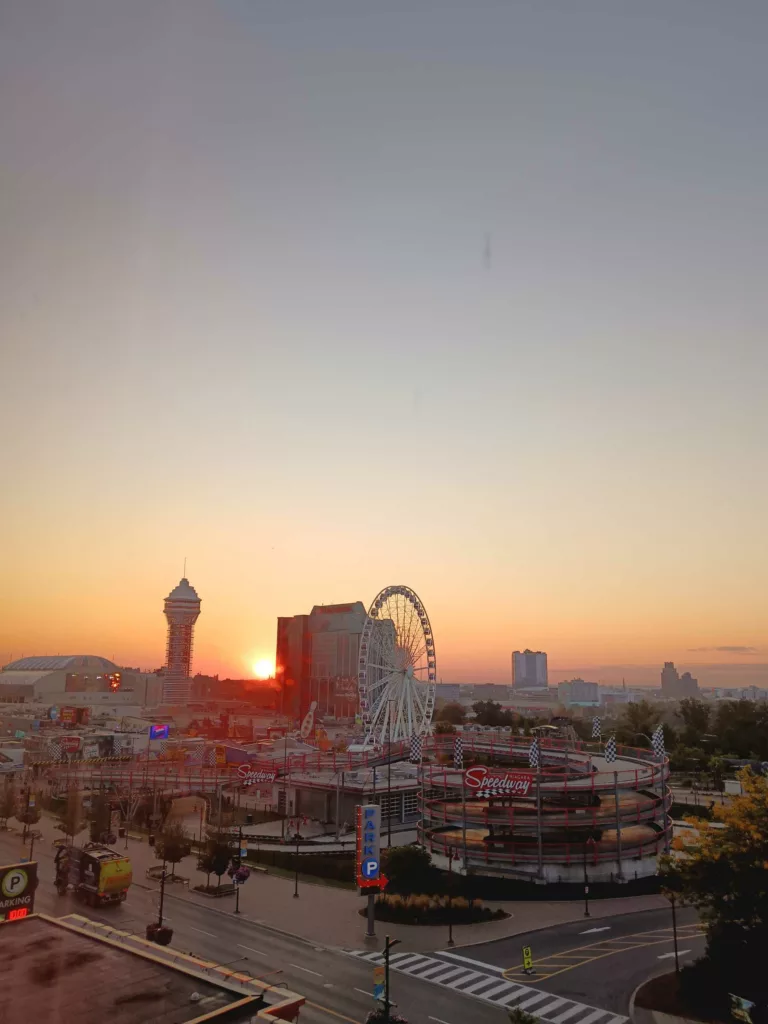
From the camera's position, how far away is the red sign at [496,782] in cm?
6103

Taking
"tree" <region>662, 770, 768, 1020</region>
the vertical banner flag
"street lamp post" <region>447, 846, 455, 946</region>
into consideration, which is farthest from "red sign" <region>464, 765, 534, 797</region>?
"tree" <region>662, 770, 768, 1020</region>

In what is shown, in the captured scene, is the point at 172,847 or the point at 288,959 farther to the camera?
the point at 172,847

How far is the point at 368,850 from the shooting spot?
5084 centimetres

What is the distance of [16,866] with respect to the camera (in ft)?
103

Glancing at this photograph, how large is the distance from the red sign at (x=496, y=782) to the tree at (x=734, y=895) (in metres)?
22.4

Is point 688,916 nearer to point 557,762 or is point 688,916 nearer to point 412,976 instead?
point 412,976

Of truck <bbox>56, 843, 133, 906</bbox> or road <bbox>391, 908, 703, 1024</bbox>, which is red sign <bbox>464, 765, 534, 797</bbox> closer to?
road <bbox>391, 908, 703, 1024</bbox>

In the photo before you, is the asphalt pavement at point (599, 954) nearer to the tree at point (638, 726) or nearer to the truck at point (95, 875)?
the truck at point (95, 875)

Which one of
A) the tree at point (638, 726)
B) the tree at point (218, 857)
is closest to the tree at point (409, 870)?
the tree at point (218, 857)

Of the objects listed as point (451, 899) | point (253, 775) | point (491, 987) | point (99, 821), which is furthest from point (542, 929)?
point (99, 821)

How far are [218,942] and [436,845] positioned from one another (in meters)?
24.6

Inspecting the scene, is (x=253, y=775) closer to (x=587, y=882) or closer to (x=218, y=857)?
(x=218, y=857)

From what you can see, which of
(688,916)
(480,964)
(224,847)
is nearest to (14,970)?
(480,964)

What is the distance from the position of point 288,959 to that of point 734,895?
25725 mm
